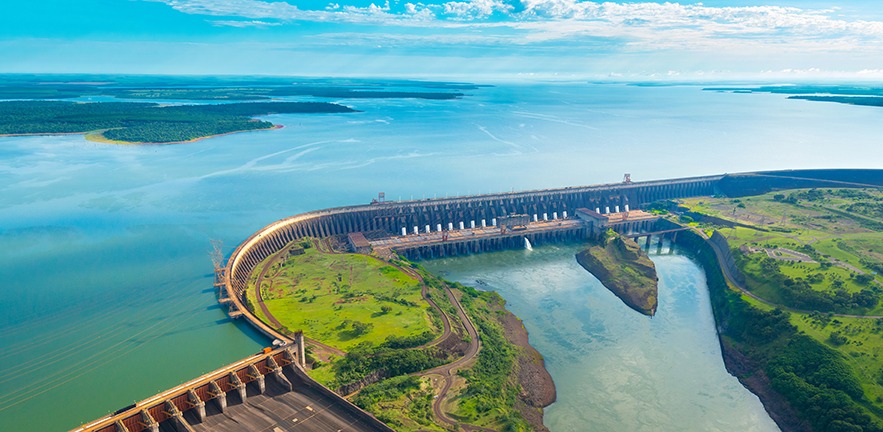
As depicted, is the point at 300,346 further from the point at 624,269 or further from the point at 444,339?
the point at 624,269

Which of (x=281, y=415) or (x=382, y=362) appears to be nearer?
(x=281, y=415)

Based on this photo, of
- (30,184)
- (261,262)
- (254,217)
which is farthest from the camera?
(30,184)

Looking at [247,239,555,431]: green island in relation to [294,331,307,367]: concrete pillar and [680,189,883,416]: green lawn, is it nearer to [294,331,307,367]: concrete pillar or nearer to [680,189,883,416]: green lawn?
[294,331,307,367]: concrete pillar

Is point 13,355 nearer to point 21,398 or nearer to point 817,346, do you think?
point 21,398

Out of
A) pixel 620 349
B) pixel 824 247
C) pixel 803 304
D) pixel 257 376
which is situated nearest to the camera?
pixel 257 376

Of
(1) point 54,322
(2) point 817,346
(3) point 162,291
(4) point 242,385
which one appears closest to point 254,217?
(3) point 162,291

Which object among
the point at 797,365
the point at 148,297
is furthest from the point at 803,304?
the point at 148,297

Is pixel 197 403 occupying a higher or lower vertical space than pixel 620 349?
higher
